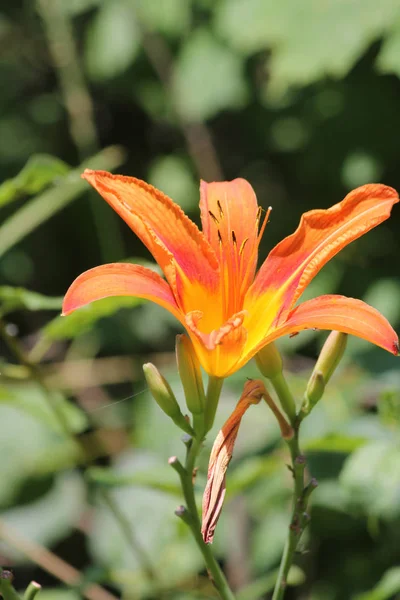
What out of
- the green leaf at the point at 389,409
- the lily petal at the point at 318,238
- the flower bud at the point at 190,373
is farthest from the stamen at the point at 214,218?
the green leaf at the point at 389,409

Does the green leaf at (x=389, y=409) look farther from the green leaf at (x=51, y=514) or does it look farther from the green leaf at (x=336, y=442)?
the green leaf at (x=51, y=514)

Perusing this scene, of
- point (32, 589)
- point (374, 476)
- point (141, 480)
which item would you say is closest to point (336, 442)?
point (374, 476)

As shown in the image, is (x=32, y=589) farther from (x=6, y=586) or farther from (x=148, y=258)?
(x=148, y=258)

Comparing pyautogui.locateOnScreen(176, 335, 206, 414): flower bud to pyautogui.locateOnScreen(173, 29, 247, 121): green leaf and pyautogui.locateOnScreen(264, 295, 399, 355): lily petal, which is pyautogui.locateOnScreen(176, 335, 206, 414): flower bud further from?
pyautogui.locateOnScreen(173, 29, 247, 121): green leaf

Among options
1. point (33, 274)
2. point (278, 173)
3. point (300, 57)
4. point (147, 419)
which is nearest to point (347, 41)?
point (300, 57)

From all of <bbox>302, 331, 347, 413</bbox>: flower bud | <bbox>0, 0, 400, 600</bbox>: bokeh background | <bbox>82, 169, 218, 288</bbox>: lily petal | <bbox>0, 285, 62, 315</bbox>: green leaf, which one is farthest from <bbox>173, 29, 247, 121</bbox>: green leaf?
<bbox>302, 331, 347, 413</bbox>: flower bud
